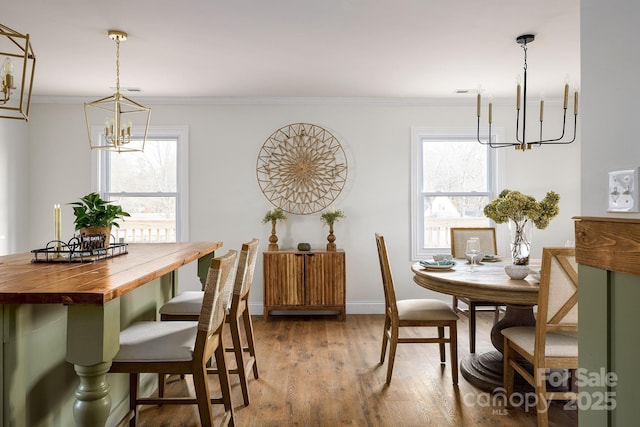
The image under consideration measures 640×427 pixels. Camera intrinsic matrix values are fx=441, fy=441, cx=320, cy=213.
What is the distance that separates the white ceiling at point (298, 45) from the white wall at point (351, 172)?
310 millimetres

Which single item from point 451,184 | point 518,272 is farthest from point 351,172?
point 518,272

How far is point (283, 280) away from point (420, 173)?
6.41 ft

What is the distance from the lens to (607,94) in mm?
1133

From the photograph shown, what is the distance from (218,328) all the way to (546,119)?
4.56 metres

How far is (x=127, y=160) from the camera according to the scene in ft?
16.3

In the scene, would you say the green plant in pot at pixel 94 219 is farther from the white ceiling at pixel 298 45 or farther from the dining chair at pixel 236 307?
the white ceiling at pixel 298 45

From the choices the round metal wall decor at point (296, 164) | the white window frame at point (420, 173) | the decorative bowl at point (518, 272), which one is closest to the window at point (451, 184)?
the white window frame at point (420, 173)

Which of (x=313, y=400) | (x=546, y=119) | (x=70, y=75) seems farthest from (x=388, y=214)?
(x=70, y=75)

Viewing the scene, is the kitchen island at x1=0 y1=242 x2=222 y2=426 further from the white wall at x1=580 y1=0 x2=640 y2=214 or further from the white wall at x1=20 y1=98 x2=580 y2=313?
the white wall at x1=20 y1=98 x2=580 y2=313

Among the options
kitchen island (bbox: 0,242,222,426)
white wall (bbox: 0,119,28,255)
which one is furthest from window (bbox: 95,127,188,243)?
kitchen island (bbox: 0,242,222,426)

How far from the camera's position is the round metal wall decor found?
16.2 ft

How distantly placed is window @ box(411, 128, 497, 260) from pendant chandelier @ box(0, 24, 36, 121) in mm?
3852

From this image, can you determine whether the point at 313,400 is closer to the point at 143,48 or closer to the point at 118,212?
the point at 118,212

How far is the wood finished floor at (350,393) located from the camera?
2453 mm
